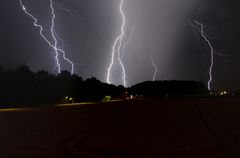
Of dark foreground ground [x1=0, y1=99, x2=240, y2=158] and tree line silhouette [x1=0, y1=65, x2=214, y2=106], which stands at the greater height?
tree line silhouette [x1=0, y1=65, x2=214, y2=106]

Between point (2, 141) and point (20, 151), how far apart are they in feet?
5.94

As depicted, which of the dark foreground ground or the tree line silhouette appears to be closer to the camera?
the dark foreground ground

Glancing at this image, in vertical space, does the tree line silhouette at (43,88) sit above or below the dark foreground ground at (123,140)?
above

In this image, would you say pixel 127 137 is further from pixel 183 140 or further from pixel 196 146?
pixel 196 146

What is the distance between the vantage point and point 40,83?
202 ft

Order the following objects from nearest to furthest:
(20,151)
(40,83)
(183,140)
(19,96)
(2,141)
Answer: (20,151) → (183,140) → (2,141) → (19,96) → (40,83)

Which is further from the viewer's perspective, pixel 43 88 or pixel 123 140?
pixel 43 88

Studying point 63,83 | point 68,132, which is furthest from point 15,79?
point 68,132

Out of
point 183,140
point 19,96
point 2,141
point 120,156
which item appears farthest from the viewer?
point 19,96

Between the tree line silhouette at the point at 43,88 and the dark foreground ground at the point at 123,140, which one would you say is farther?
the tree line silhouette at the point at 43,88

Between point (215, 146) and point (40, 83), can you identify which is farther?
point (40, 83)

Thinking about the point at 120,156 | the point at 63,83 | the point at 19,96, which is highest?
the point at 63,83

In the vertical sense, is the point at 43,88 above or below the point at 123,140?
above

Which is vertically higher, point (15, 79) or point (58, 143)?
point (15, 79)
